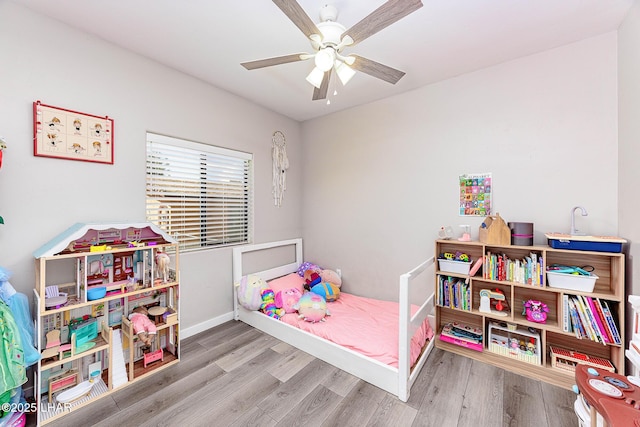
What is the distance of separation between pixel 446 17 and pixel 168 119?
8.01 feet

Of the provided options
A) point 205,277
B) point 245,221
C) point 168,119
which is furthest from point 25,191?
point 245,221

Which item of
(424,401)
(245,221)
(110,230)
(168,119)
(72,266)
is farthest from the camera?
(245,221)

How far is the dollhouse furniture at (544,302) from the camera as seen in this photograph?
1.77m

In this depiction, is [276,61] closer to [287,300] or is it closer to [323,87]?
[323,87]

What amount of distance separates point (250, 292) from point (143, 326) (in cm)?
100

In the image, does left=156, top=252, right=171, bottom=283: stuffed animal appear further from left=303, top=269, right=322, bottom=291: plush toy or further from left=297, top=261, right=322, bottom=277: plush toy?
left=297, top=261, right=322, bottom=277: plush toy

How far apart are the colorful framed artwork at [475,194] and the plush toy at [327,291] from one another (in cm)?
167

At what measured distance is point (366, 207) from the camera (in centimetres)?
321

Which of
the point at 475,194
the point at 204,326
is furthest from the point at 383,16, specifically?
the point at 204,326

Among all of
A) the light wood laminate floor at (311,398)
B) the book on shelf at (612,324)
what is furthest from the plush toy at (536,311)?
the light wood laminate floor at (311,398)

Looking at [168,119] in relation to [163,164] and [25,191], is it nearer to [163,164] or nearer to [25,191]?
[163,164]

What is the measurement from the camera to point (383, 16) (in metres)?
1.31

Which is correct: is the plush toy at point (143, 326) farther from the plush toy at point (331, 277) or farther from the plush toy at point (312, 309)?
the plush toy at point (331, 277)

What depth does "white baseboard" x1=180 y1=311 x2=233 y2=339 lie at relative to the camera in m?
2.54
